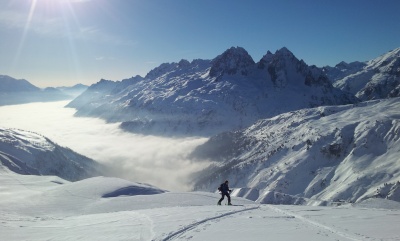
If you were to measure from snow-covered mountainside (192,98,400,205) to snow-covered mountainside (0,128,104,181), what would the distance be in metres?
62.8

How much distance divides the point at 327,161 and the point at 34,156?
384ft

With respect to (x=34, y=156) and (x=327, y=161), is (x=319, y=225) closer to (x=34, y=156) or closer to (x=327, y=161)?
(x=327, y=161)

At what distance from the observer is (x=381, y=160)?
110 metres

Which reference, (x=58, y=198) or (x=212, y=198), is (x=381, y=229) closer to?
(x=212, y=198)

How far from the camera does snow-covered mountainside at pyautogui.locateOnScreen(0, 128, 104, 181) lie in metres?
125

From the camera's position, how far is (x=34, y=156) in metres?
144

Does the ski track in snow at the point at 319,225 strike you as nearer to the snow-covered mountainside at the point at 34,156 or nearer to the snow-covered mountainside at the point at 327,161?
the snow-covered mountainside at the point at 327,161

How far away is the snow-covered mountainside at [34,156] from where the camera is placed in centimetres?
12456

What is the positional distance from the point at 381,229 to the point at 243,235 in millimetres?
6737

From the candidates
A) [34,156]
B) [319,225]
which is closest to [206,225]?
[319,225]

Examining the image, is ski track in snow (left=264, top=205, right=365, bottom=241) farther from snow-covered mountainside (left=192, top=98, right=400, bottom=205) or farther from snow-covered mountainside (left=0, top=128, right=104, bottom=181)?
snow-covered mountainside (left=0, top=128, right=104, bottom=181)

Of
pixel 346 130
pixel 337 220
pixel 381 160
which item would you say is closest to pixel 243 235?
pixel 337 220

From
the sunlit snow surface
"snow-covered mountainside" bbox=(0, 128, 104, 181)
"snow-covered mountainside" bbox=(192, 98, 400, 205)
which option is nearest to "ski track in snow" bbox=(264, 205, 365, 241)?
the sunlit snow surface

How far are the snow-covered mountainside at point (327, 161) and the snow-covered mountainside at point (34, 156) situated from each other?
62816mm
